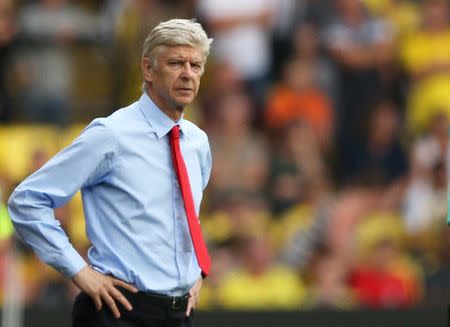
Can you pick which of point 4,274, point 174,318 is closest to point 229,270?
point 4,274

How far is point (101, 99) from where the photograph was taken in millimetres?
11586

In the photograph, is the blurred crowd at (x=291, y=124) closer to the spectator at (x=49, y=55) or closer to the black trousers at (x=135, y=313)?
the spectator at (x=49, y=55)

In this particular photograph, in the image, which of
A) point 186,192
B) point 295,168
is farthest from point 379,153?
point 186,192

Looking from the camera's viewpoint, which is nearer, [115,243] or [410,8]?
[115,243]

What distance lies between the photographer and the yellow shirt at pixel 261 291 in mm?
10055

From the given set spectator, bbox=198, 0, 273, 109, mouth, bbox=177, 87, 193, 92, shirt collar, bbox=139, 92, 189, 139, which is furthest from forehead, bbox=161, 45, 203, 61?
spectator, bbox=198, 0, 273, 109

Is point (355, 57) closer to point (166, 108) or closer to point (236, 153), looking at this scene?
point (236, 153)

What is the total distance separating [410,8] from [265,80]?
165 cm

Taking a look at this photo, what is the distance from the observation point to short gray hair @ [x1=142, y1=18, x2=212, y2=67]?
460cm

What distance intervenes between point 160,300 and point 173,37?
0.97 m

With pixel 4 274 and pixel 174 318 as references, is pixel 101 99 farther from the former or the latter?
pixel 174 318

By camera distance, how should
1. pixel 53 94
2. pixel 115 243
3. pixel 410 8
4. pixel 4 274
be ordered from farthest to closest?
pixel 410 8 < pixel 53 94 < pixel 4 274 < pixel 115 243

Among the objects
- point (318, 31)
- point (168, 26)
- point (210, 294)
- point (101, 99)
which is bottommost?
point (210, 294)

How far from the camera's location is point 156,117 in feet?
15.5
